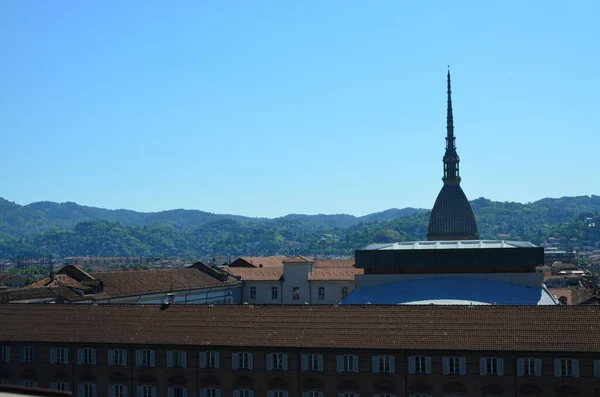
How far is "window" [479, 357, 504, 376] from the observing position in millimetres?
51562

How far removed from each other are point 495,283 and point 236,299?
40.6 metres

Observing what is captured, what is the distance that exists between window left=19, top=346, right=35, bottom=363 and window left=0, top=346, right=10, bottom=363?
3.93ft

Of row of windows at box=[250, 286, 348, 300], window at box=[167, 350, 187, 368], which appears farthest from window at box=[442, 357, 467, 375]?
row of windows at box=[250, 286, 348, 300]

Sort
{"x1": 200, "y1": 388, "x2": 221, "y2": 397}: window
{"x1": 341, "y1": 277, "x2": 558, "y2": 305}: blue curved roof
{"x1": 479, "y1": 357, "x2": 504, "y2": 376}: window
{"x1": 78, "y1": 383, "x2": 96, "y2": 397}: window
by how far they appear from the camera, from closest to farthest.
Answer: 1. {"x1": 479, "y1": 357, "x2": 504, "y2": 376}: window
2. {"x1": 200, "y1": 388, "x2": 221, "y2": 397}: window
3. {"x1": 78, "y1": 383, "x2": 96, "y2": 397}: window
4. {"x1": 341, "y1": 277, "x2": 558, "y2": 305}: blue curved roof

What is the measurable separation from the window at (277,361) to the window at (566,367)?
17091 mm

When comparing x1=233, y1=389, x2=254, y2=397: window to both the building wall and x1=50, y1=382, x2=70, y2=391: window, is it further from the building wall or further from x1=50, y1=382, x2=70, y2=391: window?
x1=50, y1=382, x2=70, y2=391: window

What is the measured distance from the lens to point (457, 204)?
183375 millimetres

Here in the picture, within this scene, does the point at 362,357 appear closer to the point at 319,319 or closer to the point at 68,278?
the point at 319,319

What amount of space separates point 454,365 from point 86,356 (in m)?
26.0

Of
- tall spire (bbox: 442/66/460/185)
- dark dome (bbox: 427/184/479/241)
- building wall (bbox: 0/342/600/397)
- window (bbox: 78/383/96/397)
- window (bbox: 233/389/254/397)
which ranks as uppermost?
tall spire (bbox: 442/66/460/185)

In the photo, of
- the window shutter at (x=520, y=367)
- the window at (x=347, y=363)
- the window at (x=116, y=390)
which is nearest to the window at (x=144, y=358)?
the window at (x=116, y=390)

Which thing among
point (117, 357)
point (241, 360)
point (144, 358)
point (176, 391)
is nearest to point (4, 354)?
point (117, 357)

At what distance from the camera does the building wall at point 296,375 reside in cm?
5078

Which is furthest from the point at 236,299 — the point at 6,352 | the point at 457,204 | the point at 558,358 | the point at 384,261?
the point at 457,204
